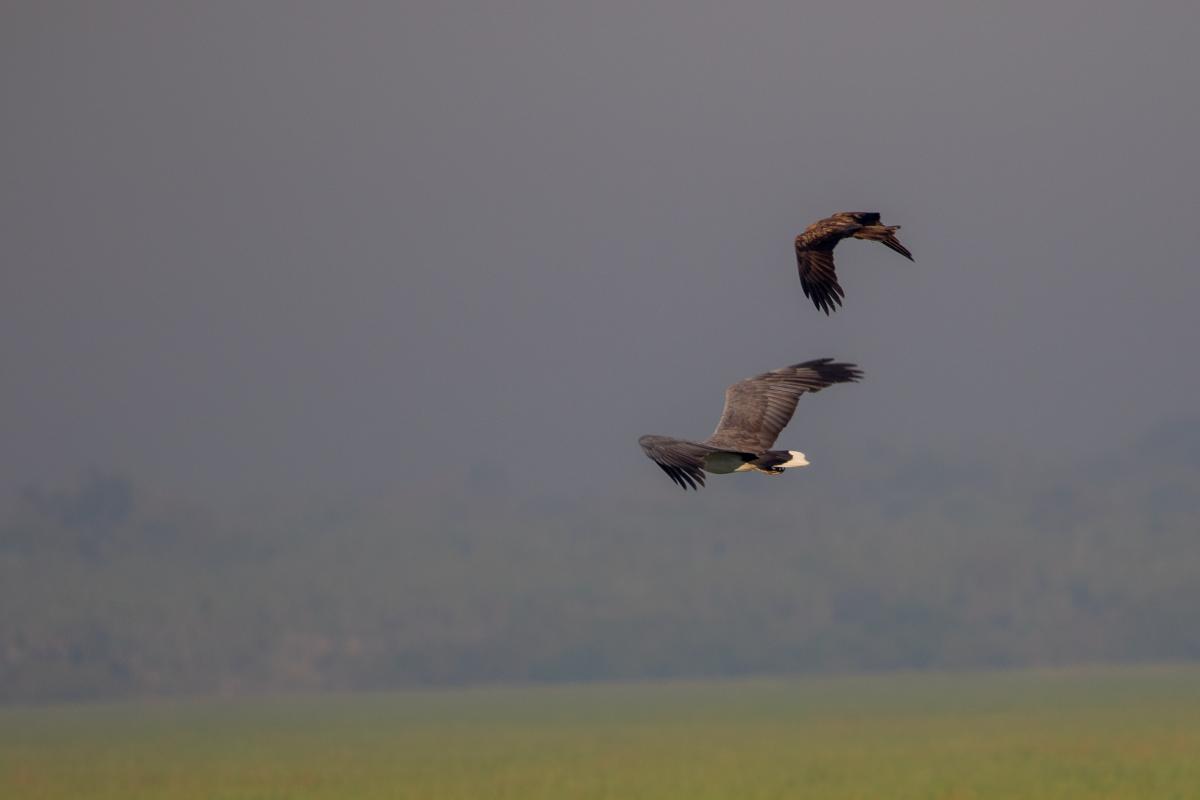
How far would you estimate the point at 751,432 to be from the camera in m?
23.4

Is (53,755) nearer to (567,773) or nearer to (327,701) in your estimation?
(567,773)

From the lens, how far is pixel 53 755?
91.2m

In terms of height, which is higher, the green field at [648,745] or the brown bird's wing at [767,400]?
the green field at [648,745]

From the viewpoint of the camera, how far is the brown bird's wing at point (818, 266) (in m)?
22.9

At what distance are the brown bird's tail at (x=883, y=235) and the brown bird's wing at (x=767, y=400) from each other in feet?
8.34

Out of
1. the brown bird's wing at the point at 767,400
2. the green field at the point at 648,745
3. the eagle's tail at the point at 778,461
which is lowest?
the eagle's tail at the point at 778,461

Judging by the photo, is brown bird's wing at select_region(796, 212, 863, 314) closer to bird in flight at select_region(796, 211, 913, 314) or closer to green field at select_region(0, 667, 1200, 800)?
bird in flight at select_region(796, 211, 913, 314)

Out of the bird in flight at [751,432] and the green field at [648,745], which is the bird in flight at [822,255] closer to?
the bird in flight at [751,432]

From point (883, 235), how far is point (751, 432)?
2994 mm

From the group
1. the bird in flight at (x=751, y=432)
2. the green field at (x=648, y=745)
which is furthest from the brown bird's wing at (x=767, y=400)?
the green field at (x=648, y=745)

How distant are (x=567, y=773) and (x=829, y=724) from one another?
33.2 m

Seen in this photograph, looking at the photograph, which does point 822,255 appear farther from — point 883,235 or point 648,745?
point 648,745

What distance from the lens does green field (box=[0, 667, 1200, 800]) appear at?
221ft

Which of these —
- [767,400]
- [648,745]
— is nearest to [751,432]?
[767,400]
